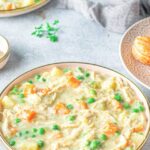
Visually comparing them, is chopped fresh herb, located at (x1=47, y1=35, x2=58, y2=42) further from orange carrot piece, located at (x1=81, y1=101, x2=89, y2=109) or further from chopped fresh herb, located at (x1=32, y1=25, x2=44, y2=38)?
orange carrot piece, located at (x1=81, y1=101, x2=89, y2=109)

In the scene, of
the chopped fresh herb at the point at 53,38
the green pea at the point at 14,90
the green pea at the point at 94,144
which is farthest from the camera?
the chopped fresh herb at the point at 53,38

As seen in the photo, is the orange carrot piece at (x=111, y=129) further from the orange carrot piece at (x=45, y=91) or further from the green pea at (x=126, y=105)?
the orange carrot piece at (x=45, y=91)

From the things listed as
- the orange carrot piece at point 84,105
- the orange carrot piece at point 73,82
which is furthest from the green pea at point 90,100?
the orange carrot piece at point 73,82

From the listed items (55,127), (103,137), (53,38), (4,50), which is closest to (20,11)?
(53,38)

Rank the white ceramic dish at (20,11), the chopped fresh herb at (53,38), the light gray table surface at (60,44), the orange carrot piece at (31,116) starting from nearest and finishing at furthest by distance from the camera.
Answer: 1. the orange carrot piece at (31,116)
2. the light gray table surface at (60,44)
3. the chopped fresh herb at (53,38)
4. the white ceramic dish at (20,11)

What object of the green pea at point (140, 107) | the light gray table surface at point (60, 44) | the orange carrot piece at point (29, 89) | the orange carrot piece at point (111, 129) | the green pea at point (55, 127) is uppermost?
the orange carrot piece at point (29, 89)

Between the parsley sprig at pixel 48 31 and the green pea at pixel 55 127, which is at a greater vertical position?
the green pea at pixel 55 127

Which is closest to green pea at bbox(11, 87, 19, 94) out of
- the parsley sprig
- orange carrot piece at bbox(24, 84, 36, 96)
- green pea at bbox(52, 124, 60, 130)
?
orange carrot piece at bbox(24, 84, 36, 96)
